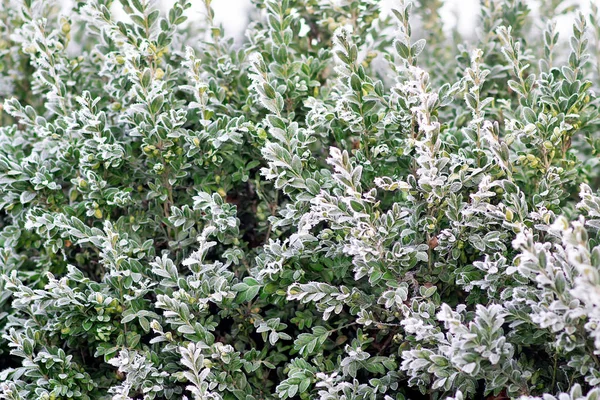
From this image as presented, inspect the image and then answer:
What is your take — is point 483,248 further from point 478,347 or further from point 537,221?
point 478,347

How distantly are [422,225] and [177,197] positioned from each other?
881 mm

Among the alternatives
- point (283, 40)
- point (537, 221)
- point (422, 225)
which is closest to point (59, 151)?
point (283, 40)

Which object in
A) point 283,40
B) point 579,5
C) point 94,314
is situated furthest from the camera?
point 579,5

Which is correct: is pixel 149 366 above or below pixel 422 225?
below

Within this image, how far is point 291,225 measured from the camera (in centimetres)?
208

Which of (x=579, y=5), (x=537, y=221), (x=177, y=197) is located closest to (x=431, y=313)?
(x=537, y=221)

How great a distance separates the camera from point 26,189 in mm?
2148

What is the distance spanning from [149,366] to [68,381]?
28 centimetres

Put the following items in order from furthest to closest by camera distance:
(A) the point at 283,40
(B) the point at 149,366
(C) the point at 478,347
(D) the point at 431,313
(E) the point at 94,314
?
(A) the point at 283,40 → (E) the point at 94,314 → (B) the point at 149,366 → (D) the point at 431,313 → (C) the point at 478,347

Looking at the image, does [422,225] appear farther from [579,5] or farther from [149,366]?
[579,5]

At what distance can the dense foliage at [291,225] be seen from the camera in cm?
171

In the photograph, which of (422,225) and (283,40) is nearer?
(422,225)

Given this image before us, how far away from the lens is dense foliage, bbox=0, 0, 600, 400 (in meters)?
1.71

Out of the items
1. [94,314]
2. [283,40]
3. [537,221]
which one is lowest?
[94,314]
